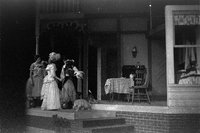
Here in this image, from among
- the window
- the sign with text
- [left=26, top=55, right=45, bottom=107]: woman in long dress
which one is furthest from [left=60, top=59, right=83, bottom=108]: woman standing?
the sign with text

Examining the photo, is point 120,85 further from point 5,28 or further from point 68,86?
point 5,28

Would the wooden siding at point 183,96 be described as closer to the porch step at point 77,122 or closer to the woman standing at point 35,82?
the porch step at point 77,122

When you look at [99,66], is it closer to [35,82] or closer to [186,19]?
[35,82]

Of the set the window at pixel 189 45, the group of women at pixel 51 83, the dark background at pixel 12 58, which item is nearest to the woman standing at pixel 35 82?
the group of women at pixel 51 83

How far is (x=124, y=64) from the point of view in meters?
12.4

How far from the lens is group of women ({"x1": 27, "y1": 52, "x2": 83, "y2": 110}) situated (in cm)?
884

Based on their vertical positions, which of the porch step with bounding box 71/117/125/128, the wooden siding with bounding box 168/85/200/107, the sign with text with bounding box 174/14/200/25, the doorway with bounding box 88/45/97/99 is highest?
the sign with text with bounding box 174/14/200/25

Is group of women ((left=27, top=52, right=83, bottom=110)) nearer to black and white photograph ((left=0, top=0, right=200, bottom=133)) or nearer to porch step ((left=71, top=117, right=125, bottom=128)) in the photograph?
black and white photograph ((left=0, top=0, right=200, bottom=133))

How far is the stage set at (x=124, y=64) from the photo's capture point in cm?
769

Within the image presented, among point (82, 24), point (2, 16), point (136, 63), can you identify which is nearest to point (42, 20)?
point (82, 24)

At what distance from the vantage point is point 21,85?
22.7ft

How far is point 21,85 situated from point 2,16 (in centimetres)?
158

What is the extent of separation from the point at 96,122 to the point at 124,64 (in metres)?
5.12

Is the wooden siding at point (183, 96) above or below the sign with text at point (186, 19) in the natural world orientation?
below
